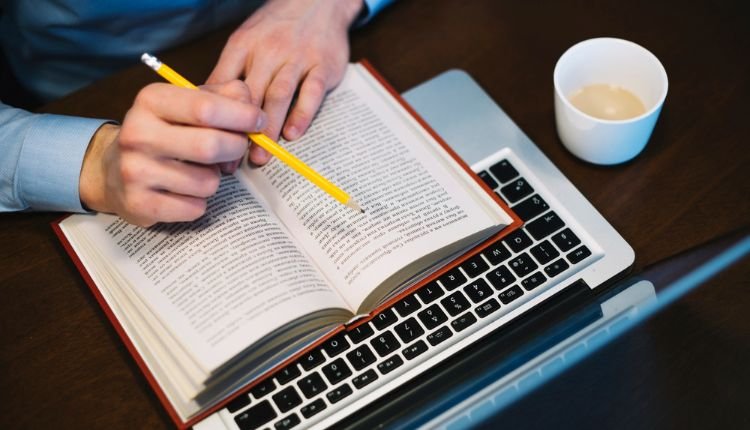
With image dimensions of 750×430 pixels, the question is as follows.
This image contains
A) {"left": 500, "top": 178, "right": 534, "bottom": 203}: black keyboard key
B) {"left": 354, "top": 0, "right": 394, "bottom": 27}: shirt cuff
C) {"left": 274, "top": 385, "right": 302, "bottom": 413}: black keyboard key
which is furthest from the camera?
{"left": 354, "top": 0, "right": 394, "bottom": 27}: shirt cuff

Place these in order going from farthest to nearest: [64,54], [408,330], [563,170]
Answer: [64,54]
[563,170]
[408,330]

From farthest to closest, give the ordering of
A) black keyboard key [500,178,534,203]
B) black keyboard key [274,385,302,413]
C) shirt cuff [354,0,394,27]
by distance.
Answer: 1. shirt cuff [354,0,394,27]
2. black keyboard key [500,178,534,203]
3. black keyboard key [274,385,302,413]

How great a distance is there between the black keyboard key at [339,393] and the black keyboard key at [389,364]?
35 mm

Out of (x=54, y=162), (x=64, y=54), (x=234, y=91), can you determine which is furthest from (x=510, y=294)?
(x=64, y=54)

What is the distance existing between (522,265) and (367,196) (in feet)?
0.57

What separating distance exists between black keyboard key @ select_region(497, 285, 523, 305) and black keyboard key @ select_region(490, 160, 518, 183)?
0.13 metres

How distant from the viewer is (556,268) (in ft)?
2.35

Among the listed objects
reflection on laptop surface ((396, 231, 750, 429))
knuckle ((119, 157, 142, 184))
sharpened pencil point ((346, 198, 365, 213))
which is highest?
knuckle ((119, 157, 142, 184))

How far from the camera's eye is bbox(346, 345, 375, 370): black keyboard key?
2.20ft

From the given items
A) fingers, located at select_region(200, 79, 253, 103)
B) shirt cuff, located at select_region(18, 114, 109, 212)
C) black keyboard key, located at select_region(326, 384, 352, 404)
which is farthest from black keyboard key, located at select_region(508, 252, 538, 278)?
shirt cuff, located at select_region(18, 114, 109, 212)

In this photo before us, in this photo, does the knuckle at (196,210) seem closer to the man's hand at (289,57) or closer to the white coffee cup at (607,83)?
the man's hand at (289,57)

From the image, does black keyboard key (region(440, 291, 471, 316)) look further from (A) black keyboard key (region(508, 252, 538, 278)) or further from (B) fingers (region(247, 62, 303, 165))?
(B) fingers (region(247, 62, 303, 165))

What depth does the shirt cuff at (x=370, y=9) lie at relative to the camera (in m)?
0.88

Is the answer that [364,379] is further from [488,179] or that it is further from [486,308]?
[488,179]
